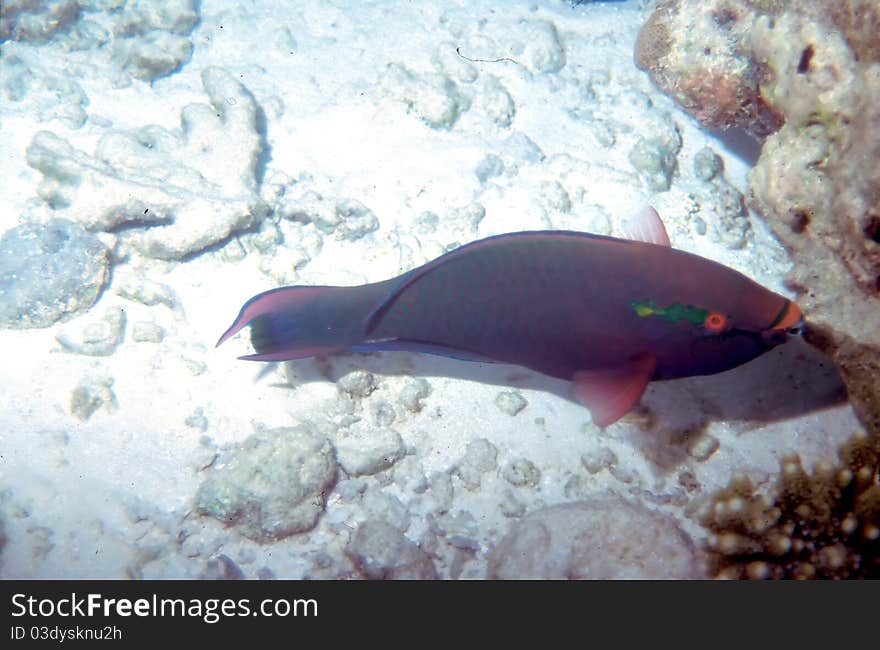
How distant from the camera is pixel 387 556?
10.7ft

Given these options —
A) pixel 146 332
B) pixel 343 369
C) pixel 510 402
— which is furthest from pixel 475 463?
pixel 146 332

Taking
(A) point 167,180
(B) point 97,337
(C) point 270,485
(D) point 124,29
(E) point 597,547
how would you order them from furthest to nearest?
(D) point 124,29
(A) point 167,180
(B) point 97,337
(C) point 270,485
(E) point 597,547

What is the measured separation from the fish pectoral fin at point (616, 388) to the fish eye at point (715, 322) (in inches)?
11.1

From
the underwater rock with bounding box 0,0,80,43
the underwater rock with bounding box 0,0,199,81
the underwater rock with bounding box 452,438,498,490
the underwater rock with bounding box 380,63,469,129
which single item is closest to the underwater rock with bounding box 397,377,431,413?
the underwater rock with bounding box 452,438,498,490

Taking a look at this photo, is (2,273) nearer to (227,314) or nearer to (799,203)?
(227,314)

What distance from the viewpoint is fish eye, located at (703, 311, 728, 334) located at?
249 centimetres

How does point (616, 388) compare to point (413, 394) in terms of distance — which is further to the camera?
point (413, 394)

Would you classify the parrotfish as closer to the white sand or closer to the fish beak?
the fish beak

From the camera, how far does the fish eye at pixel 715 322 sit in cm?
249

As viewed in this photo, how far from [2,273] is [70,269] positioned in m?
0.42

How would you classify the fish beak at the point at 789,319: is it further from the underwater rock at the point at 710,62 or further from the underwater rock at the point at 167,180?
the underwater rock at the point at 167,180

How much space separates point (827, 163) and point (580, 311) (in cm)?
229

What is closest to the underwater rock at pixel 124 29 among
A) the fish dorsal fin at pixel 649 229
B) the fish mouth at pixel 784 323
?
the fish dorsal fin at pixel 649 229

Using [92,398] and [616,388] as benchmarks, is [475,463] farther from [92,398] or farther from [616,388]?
[92,398]
